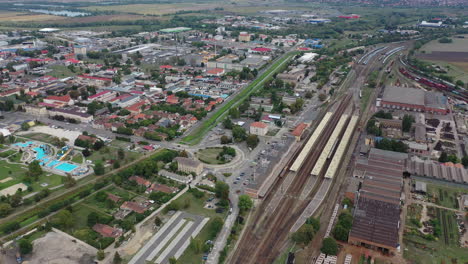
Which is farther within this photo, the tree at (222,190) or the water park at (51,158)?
the water park at (51,158)

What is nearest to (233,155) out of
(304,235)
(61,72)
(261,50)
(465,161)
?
(304,235)

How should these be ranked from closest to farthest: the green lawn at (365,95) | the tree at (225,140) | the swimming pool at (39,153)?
the swimming pool at (39,153), the tree at (225,140), the green lawn at (365,95)

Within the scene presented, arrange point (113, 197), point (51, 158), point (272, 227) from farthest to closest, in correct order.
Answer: point (51, 158)
point (113, 197)
point (272, 227)

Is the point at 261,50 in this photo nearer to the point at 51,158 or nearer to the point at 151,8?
the point at 51,158

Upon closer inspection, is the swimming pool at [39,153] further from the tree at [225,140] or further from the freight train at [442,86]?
the freight train at [442,86]

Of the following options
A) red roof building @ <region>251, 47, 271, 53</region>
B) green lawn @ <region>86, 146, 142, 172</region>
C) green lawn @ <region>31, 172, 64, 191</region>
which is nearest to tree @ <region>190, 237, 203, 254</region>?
green lawn @ <region>86, 146, 142, 172</region>

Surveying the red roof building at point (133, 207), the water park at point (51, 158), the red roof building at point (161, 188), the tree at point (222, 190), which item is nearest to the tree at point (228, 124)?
the tree at point (222, 190)

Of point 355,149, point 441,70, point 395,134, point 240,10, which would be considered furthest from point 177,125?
point 240,10
